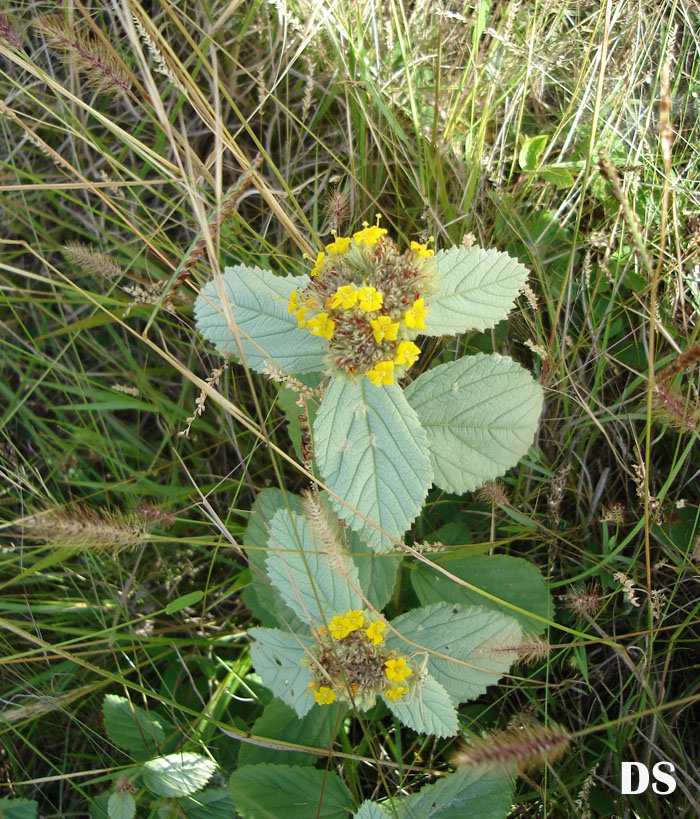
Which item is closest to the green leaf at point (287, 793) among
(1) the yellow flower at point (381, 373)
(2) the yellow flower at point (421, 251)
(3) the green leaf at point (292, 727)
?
(3) the green leaf at point (292, 727)

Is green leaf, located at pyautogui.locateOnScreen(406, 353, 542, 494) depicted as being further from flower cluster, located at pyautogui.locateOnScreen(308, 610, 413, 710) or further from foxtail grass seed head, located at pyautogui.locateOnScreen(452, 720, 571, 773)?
foxtail grass seed head, located at pyautogui.locateOnScreen(452, 720, 571, 773)

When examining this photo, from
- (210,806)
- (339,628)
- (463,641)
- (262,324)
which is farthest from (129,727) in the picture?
(262,324)

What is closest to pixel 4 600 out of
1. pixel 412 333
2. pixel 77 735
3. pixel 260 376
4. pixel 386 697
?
pixel 77 735

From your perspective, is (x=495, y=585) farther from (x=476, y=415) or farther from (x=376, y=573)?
(x=476, y=415)

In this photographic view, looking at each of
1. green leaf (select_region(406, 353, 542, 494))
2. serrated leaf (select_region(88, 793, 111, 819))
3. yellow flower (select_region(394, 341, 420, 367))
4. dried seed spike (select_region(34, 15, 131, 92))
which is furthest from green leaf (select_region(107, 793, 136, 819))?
dried seed spike (select_region(34, 15, 131, 92))

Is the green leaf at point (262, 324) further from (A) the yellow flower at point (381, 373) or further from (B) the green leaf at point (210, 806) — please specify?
(B) the green leaf at point (210, 806)

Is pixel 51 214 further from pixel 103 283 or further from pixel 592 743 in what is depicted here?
pixel 592 743
